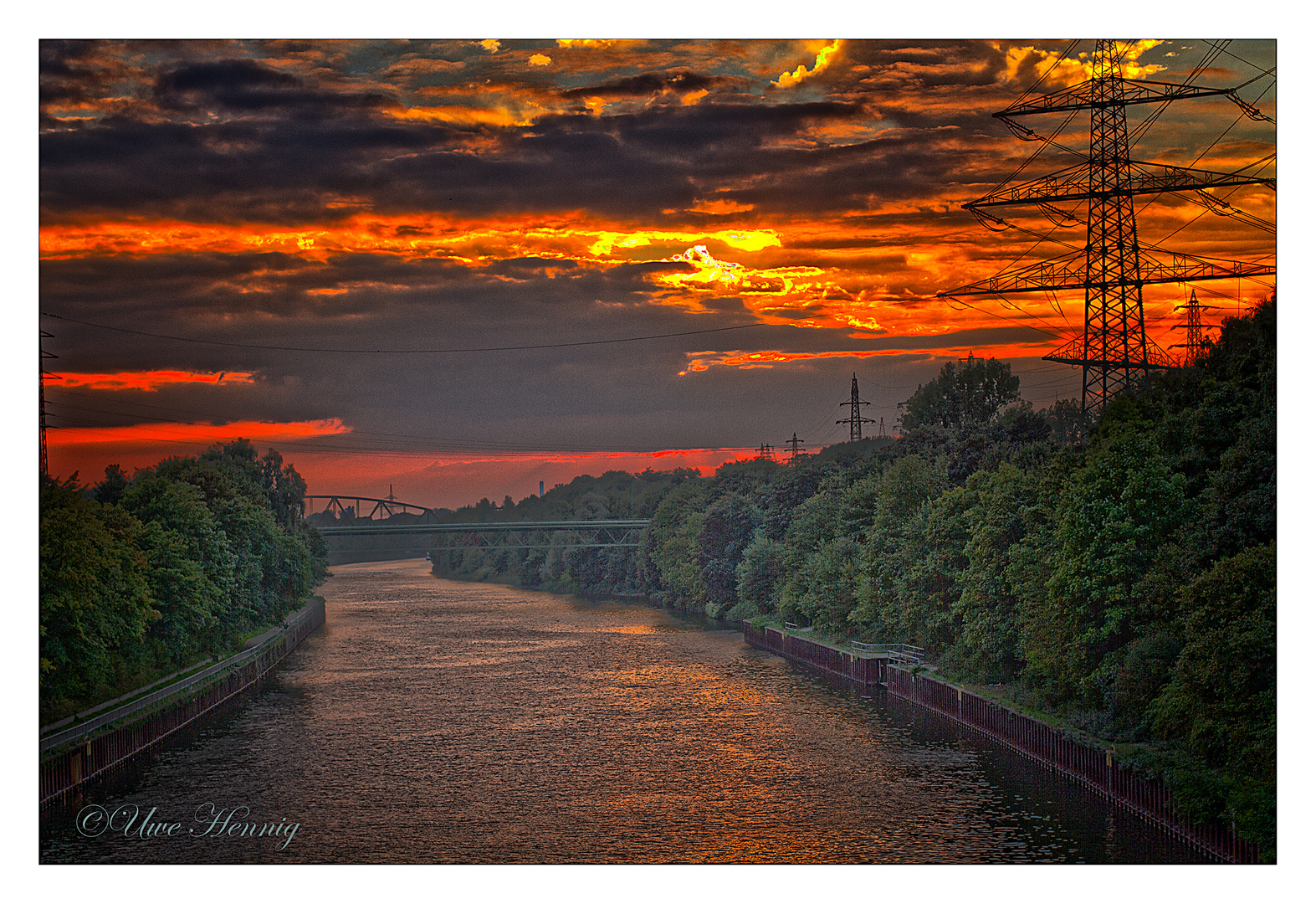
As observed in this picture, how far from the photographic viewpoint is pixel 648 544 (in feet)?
316

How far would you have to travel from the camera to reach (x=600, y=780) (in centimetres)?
2991

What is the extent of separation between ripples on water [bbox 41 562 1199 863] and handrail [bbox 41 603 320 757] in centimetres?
170

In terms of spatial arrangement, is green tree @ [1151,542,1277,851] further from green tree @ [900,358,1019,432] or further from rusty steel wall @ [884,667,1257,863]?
green tree @ [900,358,1019,432]

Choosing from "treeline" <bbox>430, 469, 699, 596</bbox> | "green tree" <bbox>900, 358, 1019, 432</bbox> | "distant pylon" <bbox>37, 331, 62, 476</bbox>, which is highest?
"green tree" <bbox>900, 358, 1019, 432</bbox>

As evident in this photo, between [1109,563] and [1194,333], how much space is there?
22.5ft

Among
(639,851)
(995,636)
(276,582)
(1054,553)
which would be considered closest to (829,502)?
(995,636)

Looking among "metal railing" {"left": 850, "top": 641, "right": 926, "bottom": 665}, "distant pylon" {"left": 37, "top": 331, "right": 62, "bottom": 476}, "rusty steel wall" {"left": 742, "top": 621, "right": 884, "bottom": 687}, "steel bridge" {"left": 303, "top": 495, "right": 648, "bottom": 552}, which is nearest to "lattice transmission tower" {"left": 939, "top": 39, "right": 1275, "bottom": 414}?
"metal railing" {"left": 850, "top": 641, "right": 926, "bottom": 665}

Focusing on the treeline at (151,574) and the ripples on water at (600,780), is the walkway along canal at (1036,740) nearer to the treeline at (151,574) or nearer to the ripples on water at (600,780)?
the ripples on water at (600,780)

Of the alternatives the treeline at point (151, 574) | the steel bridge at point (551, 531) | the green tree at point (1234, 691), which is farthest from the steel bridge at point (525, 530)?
the green tree at point (1234, 691)

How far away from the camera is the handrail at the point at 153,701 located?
28078 millimetres

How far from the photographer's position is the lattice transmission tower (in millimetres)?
25219

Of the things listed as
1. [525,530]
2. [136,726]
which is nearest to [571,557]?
[525,530]

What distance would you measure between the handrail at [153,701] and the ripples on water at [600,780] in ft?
5.58

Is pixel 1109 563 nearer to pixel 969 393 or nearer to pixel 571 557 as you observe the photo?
pixel 969 393
